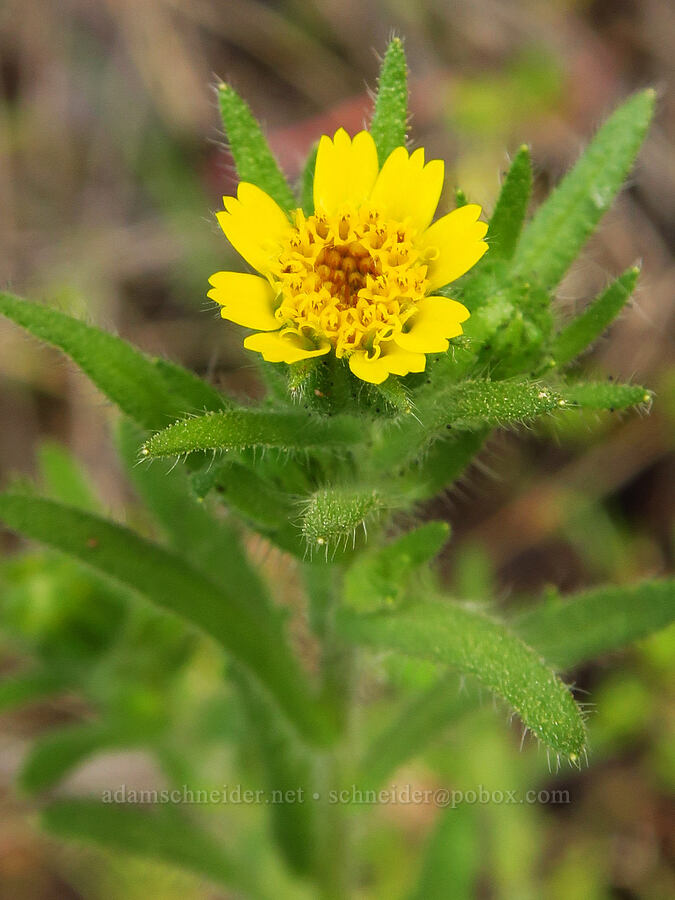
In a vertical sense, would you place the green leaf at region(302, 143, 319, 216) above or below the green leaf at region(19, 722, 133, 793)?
above

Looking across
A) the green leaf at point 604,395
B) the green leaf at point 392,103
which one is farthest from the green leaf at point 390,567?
the green leaf at point 392,103

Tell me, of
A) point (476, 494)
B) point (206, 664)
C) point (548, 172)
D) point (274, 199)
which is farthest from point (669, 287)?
point (274, 199)

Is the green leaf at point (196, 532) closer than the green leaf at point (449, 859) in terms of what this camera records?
Yes

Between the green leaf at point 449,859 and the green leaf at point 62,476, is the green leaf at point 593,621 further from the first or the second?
the green leaf at point 62,476

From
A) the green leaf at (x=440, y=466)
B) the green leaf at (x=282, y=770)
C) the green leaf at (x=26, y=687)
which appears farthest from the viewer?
the green leaf at (x=26, y=687)

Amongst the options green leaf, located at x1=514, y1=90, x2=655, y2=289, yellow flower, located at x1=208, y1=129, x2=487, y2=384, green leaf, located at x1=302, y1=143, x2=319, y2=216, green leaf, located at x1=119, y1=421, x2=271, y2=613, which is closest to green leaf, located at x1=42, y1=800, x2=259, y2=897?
green leaf, located at x1=119, y1=421, x2=271, y2=613

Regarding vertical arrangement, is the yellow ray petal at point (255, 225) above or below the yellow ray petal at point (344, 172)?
below

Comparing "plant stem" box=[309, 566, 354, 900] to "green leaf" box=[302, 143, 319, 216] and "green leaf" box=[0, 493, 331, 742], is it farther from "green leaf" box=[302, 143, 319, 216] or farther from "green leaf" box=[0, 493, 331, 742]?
"green leaf" box=[302, 143, 319, 216]
